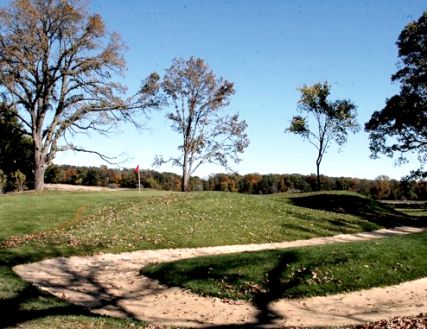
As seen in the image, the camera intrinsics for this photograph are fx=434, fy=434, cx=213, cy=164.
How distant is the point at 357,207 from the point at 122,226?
1937 centimetres

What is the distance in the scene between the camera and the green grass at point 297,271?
39.5 feet

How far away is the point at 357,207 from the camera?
32656 millimetres

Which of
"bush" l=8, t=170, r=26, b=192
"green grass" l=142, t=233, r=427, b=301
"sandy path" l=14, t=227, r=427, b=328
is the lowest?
"sandy path" l=14, t=227, r=427, b=328

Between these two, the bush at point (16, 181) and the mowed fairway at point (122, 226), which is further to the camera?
the bush at point (16, 181)

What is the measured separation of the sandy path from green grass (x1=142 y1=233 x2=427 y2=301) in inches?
16.8

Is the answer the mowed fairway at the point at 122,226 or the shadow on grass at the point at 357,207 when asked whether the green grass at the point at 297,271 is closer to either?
the mowed fairway at the point at 122,226

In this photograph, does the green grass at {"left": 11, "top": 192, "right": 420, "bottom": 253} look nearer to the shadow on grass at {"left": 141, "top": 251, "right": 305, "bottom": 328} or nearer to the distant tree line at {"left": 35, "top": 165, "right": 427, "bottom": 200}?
the shadow on grass at {"left": 141, "top": 251, "right": 305, "bottom": 328}

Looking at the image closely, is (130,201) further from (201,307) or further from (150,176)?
(150,176)

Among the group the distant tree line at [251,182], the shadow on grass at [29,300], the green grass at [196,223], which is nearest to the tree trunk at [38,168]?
the green grass at [196,223]

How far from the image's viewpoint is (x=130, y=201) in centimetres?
2736

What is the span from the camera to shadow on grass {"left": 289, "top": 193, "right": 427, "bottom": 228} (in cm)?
2945

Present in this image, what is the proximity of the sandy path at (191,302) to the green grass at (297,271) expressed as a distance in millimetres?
426

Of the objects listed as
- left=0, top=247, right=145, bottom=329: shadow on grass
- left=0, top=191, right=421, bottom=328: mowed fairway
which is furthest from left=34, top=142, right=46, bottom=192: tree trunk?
left=0, top=247, right=145, bottom=329: shadow on grass

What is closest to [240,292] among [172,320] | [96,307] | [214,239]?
[172,320]
